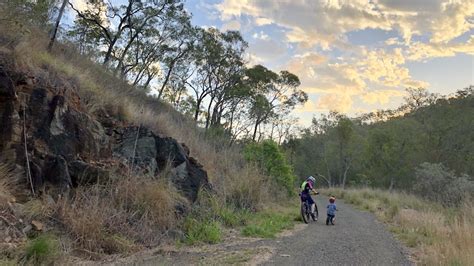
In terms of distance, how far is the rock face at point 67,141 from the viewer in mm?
8078

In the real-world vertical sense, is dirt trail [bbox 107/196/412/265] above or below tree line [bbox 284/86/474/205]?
below

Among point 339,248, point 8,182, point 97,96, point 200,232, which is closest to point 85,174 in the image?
point 8,182

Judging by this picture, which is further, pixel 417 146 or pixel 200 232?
pixel 417 146

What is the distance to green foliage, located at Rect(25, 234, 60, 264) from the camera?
5898mm

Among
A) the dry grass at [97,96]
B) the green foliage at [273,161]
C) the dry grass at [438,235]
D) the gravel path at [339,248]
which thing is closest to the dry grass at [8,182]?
the dry grass at [97,96]

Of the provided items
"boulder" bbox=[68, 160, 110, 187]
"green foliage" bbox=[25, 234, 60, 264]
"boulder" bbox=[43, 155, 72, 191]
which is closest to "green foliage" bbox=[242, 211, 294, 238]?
"boulder" bbox=[68, 160, 110, 187]

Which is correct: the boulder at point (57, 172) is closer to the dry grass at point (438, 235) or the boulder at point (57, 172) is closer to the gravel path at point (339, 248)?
the gravel path at point (339, 248)

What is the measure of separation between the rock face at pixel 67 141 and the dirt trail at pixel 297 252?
251 cm

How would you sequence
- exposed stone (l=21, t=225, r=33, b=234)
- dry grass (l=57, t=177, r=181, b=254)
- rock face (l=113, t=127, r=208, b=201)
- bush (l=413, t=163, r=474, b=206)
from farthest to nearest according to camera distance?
1. bush (l=413, t=163, r=474, b=206)
2. rock face (l=113, t=127, r=208, b=201)
3. dry grass (l=57, t=177, r=181, b=254)
4. exposed stone (l=21, t=225, r=33, b=234)

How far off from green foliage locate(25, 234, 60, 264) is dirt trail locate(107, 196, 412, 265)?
1.37m

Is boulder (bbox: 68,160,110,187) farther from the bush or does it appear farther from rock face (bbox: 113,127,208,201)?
the bush

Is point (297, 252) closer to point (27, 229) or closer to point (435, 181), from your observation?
point (27, 229)

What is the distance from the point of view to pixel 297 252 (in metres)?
9.07

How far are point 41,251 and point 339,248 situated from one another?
22.0 ft
